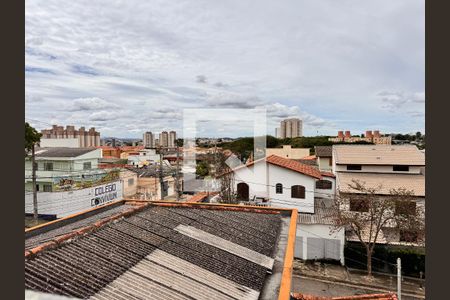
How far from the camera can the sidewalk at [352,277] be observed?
10.7m

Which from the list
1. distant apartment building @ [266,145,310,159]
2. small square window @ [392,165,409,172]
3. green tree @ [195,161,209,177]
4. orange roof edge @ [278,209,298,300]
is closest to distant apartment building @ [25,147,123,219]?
green tree @ [195,161,209,177]

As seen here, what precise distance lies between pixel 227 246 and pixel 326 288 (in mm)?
7534

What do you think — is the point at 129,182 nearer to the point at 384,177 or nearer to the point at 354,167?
the point at 354,167

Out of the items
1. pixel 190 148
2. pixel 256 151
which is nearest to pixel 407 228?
pixel 256 151

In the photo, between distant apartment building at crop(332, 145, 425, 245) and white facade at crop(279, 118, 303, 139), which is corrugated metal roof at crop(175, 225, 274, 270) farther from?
white facade at crop(279, 118, 303, 139)

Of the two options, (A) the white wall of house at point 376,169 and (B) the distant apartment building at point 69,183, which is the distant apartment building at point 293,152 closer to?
(A) the white wall of house at point 376,169

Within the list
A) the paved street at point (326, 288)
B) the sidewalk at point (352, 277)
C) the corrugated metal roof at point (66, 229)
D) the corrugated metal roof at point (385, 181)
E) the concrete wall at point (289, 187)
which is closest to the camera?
the corrugated metal roof at point (66, 229)

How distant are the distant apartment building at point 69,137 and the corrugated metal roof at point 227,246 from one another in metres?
24.0

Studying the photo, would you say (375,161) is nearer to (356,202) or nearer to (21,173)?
(356,202)

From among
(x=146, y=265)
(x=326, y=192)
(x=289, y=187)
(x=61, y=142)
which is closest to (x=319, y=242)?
(x=289, y=187)

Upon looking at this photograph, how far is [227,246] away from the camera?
4.67 m

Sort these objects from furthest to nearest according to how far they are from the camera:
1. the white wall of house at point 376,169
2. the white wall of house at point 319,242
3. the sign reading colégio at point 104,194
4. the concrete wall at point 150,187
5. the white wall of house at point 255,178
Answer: the concrete wall at point 150,187 → the sign reading colégio at point 104,194 → the white wall of house at point 376,169 → the white wall of house at point 255,178 → the white wall of house at point 319,242

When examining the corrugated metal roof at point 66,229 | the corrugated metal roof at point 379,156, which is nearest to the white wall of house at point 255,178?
the corrugated metal roof at point 379,156

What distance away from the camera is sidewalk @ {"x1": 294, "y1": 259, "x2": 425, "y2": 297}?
10.7m
